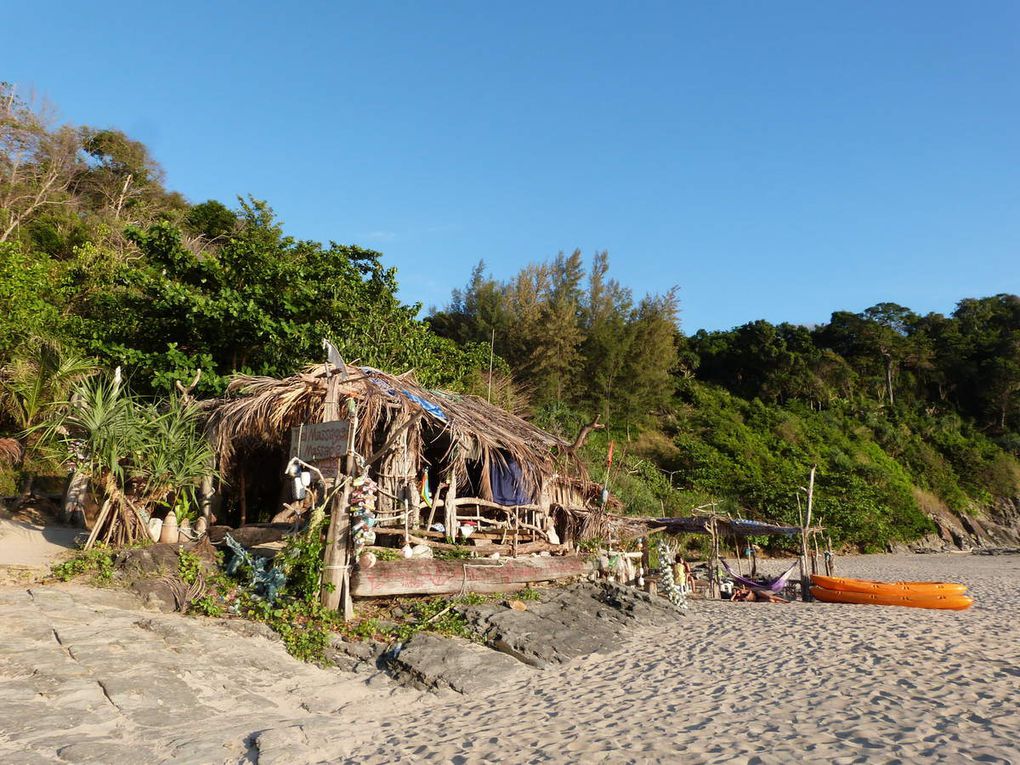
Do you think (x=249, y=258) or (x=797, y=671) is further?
(x=249, y=258)

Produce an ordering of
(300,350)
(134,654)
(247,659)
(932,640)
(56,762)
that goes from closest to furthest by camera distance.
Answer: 1. (56,762)
2. (134,654)
3. (247,659)
4. (932,640)
5. (300,350)

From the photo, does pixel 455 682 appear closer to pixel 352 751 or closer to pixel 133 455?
pixel 352 751

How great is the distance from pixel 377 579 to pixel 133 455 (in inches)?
134

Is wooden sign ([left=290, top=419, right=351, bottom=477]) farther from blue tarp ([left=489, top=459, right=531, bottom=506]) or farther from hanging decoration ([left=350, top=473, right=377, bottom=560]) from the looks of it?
blue tarp ([left=489, top=459, right=531, bottom=506])

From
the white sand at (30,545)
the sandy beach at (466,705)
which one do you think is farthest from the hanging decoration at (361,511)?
the white sand at (30,545)

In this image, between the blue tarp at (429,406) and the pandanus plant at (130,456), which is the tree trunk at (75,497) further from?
the blue tarp at (429,406)

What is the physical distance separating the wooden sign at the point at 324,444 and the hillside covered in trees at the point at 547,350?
174 inches

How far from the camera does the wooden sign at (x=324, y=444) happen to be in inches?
288

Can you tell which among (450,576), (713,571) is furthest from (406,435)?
(713,571)

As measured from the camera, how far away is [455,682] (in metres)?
6.42

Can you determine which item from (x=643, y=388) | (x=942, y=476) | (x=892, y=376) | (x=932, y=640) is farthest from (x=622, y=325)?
(x=932, y=640)

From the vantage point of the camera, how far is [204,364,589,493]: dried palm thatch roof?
8.96 metres

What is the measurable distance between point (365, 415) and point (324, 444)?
5.05 ft

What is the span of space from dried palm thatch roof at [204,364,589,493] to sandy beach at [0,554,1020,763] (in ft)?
9.62
